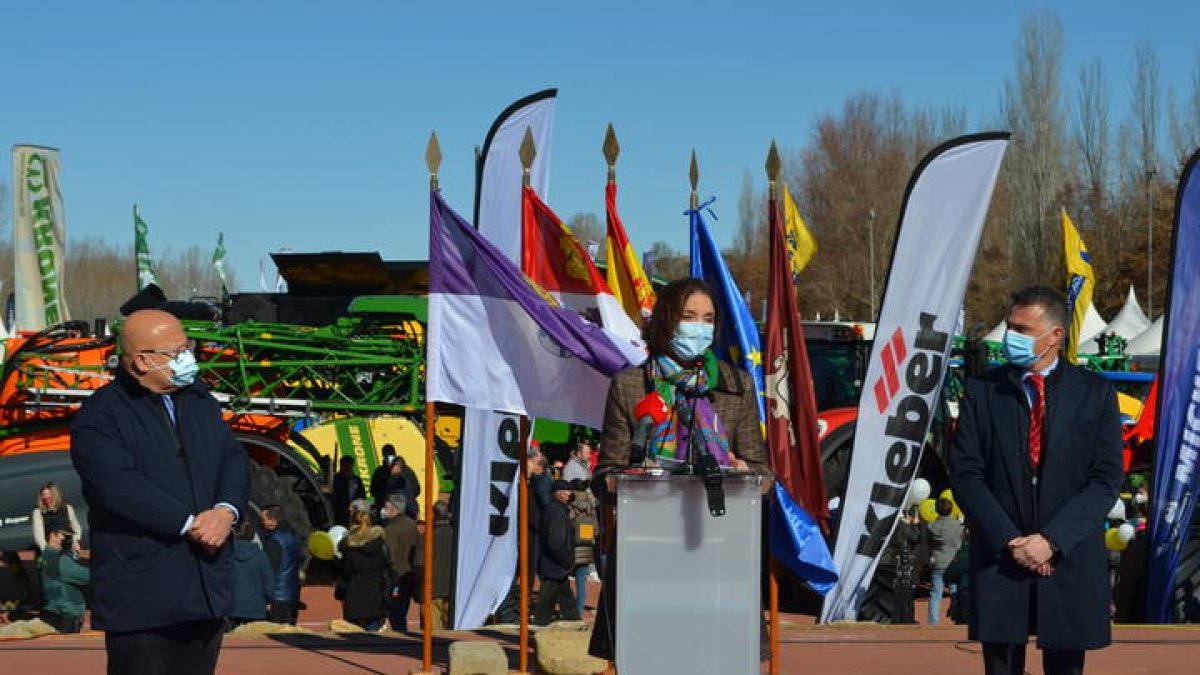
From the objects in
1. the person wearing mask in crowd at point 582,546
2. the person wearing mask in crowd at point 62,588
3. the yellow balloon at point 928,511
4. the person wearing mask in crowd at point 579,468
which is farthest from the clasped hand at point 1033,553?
the person wearing mask in crowd at point 579,468

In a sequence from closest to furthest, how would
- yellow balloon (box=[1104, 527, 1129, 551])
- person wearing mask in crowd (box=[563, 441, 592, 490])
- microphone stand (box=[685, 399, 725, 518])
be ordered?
microphone stand (box=[685, 399, 725, 518]) → yellow balloon (box=[1104, 527, 1129, 551]) → person wearing mask in crowd (box=[563, 441, 592, 490])

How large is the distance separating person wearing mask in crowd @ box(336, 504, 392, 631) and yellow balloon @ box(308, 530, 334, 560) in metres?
2.80

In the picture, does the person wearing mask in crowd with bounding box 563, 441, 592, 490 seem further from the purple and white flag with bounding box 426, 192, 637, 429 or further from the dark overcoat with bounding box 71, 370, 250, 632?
the dark overcoat with bounding box 71, 370, 250, 632

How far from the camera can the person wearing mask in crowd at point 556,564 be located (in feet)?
47.9

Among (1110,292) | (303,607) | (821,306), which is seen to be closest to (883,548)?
(303,607)

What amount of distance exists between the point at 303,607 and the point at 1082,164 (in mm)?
51298

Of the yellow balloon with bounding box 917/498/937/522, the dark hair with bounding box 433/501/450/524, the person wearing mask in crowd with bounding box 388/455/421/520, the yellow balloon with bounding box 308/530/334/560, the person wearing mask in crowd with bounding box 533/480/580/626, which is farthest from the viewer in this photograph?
the person wearing mask in crowd with bounding box 388/455/421/520

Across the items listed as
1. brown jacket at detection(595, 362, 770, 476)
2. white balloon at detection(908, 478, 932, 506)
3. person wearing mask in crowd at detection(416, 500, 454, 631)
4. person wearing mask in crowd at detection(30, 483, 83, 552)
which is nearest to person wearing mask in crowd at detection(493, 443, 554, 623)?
person wearing mask in crowd at detection(416, 500, 454, 631)

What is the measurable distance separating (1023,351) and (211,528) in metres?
2.92

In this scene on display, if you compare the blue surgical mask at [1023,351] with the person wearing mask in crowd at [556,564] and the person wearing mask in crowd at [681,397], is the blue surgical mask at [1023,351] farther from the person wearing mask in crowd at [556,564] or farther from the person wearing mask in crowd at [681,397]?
the person wearing mask in crowd at [556,564]

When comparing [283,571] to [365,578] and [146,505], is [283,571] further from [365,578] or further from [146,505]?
[146,505]

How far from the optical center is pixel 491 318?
30.5ft

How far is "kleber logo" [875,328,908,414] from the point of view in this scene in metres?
12.4

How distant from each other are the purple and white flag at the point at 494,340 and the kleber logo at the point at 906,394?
3.90 meters
